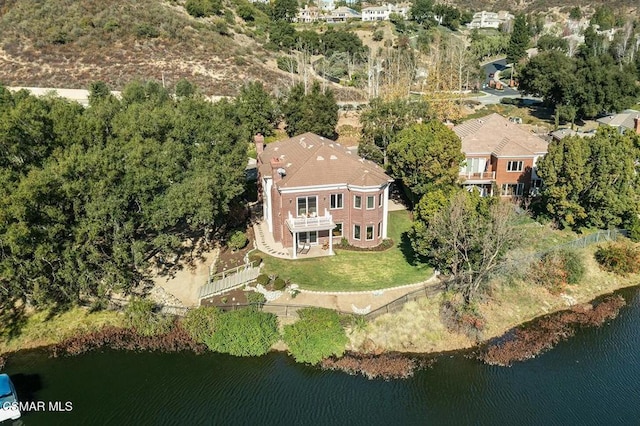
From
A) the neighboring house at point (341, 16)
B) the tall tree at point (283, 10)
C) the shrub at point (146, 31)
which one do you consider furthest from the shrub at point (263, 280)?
the neighboring house at point (341, 16)

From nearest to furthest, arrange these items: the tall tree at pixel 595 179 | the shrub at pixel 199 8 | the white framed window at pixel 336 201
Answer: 1. the white framed window at pixel 336 201
2. the tall tree at pixel 595 179
3. the shrub at pixel 199 8

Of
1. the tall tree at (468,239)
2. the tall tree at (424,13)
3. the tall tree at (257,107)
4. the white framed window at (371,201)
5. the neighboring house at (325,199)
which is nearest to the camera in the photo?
the tall tree at (468,239)

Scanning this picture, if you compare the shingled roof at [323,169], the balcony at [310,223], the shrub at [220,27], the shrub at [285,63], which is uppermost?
the shrub at [220,27]

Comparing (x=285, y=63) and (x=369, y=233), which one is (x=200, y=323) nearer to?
(x=369, y=233)

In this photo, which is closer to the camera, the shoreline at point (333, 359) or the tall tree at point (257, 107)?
the shoreline at point (333, 359)

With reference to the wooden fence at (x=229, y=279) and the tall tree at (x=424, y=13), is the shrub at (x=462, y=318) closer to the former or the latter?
the wooden fence at (x=229, y=279)

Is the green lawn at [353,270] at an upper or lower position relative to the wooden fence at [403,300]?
upper

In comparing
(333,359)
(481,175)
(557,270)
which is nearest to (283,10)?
(481,175)
